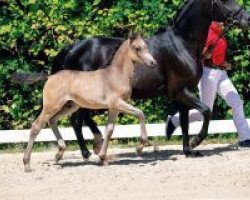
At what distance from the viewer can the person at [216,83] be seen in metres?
12.2

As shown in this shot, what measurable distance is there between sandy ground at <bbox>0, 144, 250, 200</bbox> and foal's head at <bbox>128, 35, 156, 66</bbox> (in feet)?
4.28

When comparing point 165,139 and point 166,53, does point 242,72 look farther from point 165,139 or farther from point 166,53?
point 166,53

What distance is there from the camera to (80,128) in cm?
1216

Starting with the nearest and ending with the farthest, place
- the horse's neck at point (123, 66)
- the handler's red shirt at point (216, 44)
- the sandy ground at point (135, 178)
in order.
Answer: the sandy ground at point (135, 178) → the horse's neck at point (123, 66) → the handler's red shirt at point (216, 44)

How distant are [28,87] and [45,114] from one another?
3.49 meters

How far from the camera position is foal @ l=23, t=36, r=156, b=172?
34.9 ft

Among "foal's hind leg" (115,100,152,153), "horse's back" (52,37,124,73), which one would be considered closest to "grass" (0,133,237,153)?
"horse's back" (52,37,124,73)

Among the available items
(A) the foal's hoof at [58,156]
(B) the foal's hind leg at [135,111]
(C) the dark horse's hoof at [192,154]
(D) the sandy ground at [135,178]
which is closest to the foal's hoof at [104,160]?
(D) the sandy ground at [135,178]

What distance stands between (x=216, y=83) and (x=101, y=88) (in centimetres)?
232

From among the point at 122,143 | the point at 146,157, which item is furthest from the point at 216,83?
the point at 122,143

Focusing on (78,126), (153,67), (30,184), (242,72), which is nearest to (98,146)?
(78,126)

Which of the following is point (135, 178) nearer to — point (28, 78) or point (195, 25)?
point (28, 78)

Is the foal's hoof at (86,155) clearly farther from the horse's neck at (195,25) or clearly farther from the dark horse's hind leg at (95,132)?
the horse's neck at (195,25)

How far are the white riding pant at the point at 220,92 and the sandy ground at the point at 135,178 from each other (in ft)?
1.78
